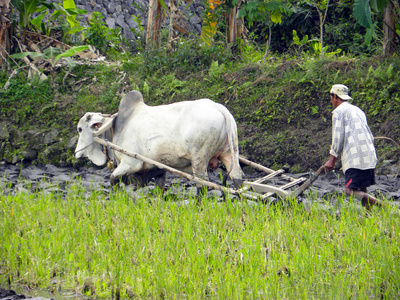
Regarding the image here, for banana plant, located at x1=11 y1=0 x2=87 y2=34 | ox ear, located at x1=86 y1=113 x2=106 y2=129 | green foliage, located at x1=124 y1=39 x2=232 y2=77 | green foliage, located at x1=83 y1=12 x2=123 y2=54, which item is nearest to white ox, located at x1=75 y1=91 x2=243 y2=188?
ox ear, located at x1=86 y1=113 x2=106 y2=129

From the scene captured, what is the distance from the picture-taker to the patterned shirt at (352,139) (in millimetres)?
4957

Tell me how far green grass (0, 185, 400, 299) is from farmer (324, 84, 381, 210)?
0.27m

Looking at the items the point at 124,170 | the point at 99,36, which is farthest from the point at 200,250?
the point at 99,36

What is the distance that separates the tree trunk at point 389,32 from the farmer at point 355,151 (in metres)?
4.22

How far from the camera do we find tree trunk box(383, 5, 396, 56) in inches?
342

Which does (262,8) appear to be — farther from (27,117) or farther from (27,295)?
(27,295)

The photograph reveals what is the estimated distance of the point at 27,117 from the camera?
9.56 meters

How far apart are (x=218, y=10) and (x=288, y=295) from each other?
7.62 metres

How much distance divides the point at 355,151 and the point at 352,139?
116 mm

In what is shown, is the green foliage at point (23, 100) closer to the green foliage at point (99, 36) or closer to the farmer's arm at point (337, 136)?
the green foliage at point (99, 36)

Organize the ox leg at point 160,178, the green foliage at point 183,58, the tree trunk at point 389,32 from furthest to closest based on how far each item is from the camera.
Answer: the green foliage at point 183,58, the tree trunk at point 389,32, the ox leg at point 160,178

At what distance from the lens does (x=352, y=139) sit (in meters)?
4.98

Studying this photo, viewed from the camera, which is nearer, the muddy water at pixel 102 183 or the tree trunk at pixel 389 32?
the muddy water at pixel 102 183

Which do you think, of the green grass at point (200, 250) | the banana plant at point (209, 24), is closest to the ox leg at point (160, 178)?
the green grass at point (200, 250)
